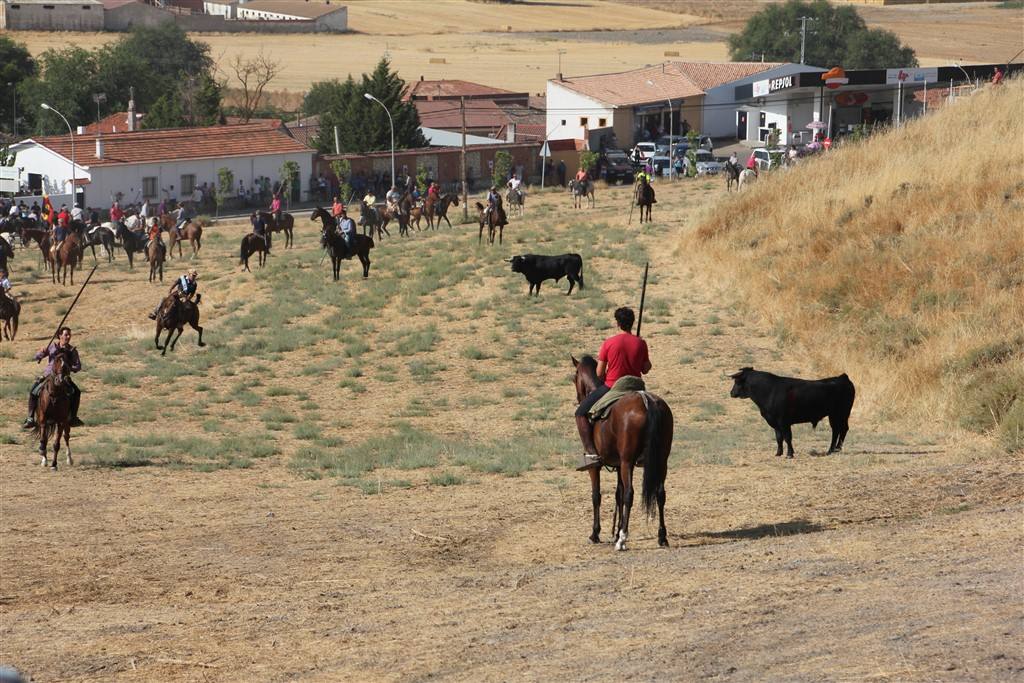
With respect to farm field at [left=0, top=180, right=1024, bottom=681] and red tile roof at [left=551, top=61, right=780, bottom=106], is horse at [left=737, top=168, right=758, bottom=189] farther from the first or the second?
red tile roof at [left=551, top=61, right=780, bottom=106]

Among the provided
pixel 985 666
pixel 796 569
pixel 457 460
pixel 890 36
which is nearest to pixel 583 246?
pixel 457 460

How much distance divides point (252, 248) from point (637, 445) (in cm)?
2809

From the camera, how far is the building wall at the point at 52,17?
430 ft

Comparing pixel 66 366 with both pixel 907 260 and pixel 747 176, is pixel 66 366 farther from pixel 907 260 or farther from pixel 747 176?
pixel 747 176

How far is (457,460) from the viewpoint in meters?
19.3

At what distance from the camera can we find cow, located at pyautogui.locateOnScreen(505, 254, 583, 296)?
1276 inches

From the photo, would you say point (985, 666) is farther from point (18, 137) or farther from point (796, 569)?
point (18, 137)

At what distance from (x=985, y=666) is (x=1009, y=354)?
43.4 feet

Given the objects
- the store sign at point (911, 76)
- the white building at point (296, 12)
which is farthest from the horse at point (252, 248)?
the white building at point (296, 12)

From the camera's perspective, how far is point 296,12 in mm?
151125

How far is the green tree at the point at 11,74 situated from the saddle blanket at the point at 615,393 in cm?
7867

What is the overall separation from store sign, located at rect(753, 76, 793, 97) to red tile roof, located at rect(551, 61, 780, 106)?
542 cm

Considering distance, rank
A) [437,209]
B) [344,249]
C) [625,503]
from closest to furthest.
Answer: [625,503] < [344,249] < [437,209]

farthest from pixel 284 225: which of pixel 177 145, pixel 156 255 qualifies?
pixel 177 145
